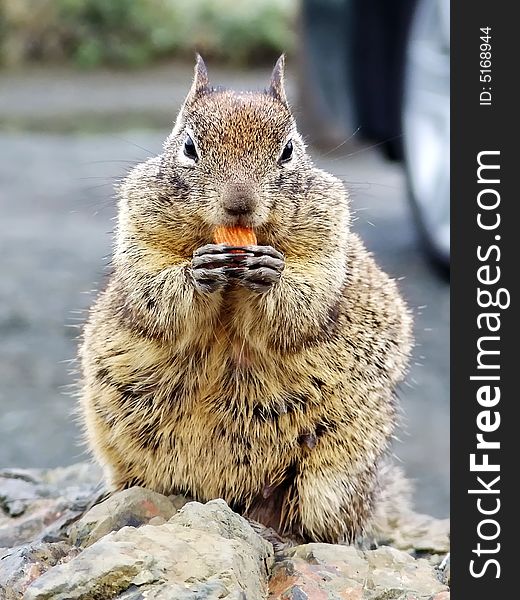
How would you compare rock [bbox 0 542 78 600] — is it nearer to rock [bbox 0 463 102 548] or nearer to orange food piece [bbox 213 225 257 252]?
rock [bbox 0 463 102 548]

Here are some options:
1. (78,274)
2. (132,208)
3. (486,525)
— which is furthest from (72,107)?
(486,525)

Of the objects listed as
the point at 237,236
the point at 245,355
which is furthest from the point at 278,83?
the point at 245,355

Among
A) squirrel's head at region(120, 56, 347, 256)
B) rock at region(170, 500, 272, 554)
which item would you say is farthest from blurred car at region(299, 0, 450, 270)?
rock at region(170, 500, 272, 554)

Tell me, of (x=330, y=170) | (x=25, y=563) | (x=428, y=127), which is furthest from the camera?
(x=428, y=127)

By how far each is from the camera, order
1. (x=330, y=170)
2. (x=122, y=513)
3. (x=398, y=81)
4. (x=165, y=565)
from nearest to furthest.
→ (x=165, y=565) < (x=122, y=513) < (x=330, y=170) < (x=398, y=81)

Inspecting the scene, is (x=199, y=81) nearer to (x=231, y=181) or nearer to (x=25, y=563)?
(x=231, y=181)

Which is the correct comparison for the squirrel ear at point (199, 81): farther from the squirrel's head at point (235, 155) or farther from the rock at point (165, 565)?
the rock at point (165, 565)

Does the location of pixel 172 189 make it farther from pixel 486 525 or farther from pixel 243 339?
pixel 486 525

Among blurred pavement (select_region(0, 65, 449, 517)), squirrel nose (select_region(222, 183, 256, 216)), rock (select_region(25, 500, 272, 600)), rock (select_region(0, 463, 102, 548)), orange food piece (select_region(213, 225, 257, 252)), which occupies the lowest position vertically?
rock (select_region(25, 500, 272, 600))
